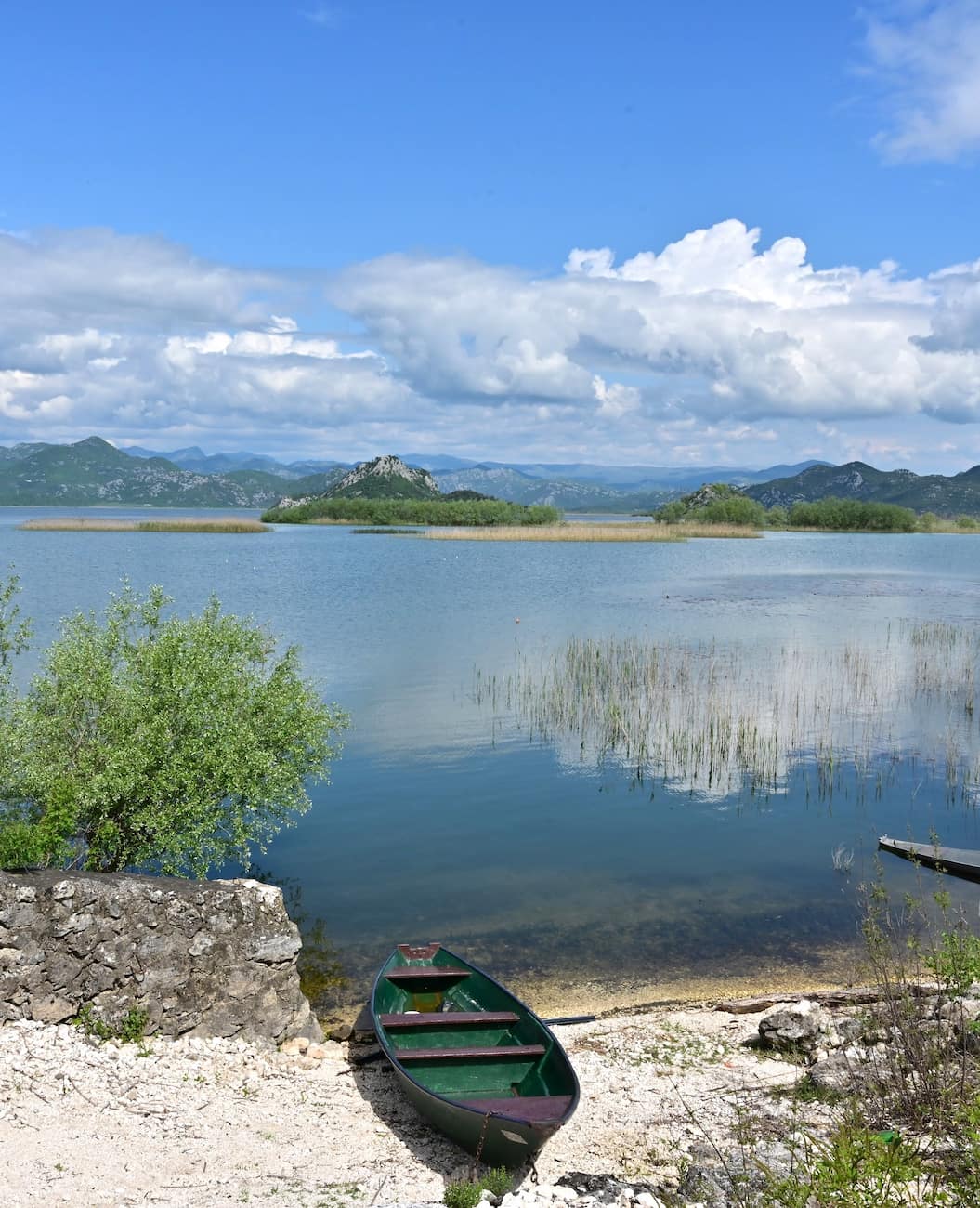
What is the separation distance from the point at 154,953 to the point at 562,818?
38.0 ft

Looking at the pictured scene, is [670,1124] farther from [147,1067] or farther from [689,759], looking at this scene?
[689,759]

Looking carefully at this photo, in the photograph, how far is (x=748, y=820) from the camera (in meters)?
21.8

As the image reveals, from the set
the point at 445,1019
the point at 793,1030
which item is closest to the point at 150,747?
the point at 445,1019

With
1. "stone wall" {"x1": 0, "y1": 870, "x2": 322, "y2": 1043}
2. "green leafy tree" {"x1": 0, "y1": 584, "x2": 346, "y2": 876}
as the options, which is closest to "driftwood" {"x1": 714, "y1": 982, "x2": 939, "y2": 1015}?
"stone wall" {"x1": 0, "y1": 870, "x2": 322, "y2": 1043}

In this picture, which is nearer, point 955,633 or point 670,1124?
point 670,1124

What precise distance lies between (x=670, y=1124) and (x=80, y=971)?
Result: 23.1 feet

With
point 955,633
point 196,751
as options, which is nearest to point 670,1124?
point 196,751

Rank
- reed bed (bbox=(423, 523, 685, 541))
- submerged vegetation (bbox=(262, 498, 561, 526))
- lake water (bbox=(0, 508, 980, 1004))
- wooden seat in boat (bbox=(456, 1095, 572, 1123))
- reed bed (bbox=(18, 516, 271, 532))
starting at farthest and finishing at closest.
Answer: submerged vegetation (bbox=(262, 498, 561, 526)) → reed bed (bbox=(18, 516, 271, 532)) → reed bed (bbox=(423, 523, 685, 541)) → lake water (bbox=(0, 508, 980, 1004)) → wooden seat in boat (bbox=(456, 1095, 572, 1123))

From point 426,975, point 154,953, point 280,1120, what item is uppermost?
point 154,953

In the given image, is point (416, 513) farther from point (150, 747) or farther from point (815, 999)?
point (815, 999)

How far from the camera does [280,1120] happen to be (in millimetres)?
10164

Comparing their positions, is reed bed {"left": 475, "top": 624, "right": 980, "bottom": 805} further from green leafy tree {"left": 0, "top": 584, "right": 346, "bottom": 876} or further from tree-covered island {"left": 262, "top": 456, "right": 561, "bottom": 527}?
tree-covered island {"left": 262, "top": 456, "right": 561, "bottom": 527}

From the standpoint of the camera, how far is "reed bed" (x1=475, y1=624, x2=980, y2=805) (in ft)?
83.7

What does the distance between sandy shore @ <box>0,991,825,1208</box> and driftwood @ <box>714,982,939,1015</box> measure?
1031mm
